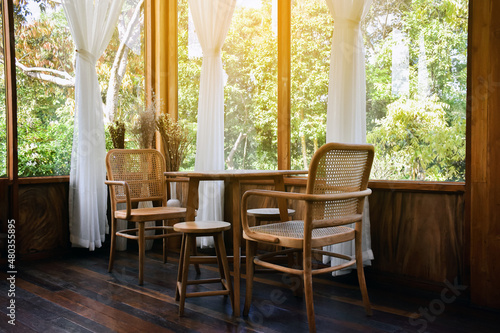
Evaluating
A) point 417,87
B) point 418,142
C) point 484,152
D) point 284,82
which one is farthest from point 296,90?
point 484,152

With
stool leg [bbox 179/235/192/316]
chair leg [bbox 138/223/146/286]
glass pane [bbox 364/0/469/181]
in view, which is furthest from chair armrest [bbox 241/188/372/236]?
chair leg [bbox 138/223/146/286]

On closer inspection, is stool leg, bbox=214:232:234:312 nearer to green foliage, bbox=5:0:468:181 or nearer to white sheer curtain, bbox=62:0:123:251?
green foliage, bbox=5:0:468:181

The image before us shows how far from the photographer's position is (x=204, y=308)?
252 centimetres

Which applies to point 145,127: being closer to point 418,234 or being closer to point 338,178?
point 338,178

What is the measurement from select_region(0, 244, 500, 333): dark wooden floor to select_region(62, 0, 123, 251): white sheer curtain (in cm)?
57

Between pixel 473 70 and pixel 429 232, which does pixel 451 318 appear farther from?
pixel 473 70

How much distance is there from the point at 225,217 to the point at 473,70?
7.74 feet

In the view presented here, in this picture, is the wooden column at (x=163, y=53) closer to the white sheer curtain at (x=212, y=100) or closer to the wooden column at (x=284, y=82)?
the white sheer curtain at (x=212, y=100)

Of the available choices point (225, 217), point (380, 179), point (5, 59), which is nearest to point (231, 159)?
point (225, 217)

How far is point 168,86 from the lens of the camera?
454 cm

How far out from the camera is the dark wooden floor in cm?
221

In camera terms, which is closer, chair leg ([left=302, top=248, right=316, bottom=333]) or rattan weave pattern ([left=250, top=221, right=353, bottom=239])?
chair leg ([left=302, top=248, right=316, bottom=333])

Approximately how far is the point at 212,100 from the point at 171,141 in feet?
1.79

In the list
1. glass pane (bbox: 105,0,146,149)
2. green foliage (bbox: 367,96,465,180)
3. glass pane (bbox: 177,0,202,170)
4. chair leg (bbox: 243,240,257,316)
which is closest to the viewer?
chair leg (bbox: 243,240,257,316)
